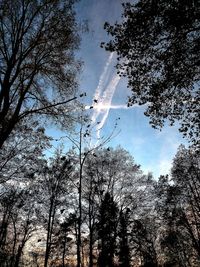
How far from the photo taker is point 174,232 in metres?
32.6

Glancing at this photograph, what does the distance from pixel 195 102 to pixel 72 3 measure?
708 centimetres

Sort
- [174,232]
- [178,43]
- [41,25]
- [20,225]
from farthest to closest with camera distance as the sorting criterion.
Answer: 1. [174,232]
2. [20,225]
3. [41,25]
4. [178,43]

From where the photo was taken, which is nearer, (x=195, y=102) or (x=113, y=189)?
(x=195, y=102)

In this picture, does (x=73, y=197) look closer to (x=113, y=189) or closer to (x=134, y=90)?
(x=113, y=189)

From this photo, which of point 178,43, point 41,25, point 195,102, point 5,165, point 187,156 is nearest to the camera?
point 178,43

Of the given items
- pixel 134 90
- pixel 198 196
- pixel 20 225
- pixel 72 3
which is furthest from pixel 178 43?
pixel 20 225

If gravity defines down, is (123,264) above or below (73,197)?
below

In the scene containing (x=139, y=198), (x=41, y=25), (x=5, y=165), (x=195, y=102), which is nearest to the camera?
(x=195, y=102)

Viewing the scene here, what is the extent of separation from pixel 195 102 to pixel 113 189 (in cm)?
1453

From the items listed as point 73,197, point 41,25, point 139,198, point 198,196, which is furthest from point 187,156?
point 41,25

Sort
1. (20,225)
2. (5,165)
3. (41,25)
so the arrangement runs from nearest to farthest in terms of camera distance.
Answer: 1. (41,25)
2. (5,165)
3. (20,225)

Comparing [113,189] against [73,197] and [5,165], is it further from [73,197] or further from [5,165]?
[5,165]

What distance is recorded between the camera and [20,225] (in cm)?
3059

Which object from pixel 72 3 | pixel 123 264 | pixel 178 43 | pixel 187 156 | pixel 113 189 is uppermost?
pixel 187 156
